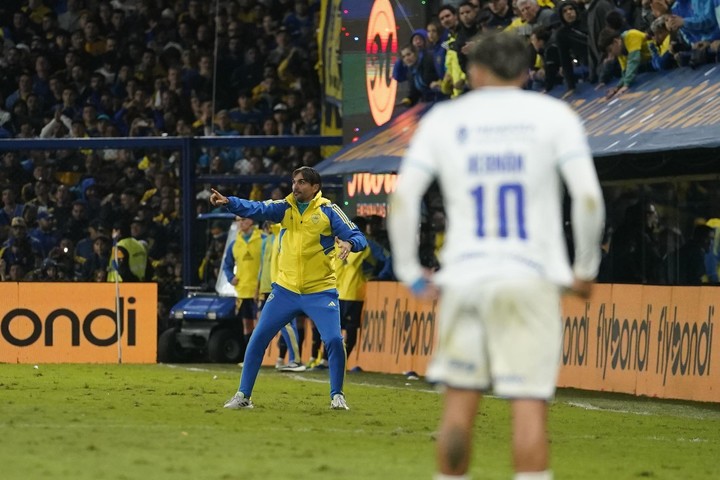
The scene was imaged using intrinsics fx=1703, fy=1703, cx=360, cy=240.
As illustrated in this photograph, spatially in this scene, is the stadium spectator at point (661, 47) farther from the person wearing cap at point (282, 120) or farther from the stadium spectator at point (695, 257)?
the person wearing cap at point (282, 120)

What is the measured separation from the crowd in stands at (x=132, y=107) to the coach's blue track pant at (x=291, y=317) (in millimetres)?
12123

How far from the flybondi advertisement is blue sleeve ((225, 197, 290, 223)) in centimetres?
946

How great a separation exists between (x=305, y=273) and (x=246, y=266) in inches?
377

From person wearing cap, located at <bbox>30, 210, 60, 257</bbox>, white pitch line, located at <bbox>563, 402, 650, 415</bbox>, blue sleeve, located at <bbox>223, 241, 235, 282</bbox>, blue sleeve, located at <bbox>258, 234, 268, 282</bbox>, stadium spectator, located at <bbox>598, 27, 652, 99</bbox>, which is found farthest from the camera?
person wearing cap, located at <bbox>30, 210, 60, 257</bbox>

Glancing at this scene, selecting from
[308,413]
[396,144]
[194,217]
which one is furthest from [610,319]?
[194,217]

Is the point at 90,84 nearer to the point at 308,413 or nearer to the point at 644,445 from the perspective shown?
the point at 308,413

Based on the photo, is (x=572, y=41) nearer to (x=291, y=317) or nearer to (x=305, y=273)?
(x=305, y=273)

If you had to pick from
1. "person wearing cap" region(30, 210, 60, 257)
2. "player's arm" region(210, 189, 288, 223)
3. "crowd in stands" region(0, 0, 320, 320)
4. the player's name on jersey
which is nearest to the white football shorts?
the player's name on jersey

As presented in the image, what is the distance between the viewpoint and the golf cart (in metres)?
25.1

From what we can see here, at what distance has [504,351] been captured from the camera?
667 cm

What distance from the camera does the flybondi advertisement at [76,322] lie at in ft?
77.5

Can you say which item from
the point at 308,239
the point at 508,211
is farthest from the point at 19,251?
the point at 508,211

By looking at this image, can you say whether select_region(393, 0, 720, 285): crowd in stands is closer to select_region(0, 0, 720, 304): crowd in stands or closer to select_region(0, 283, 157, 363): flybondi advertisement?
select_region(0, 0, 720, 304): crowd in stands

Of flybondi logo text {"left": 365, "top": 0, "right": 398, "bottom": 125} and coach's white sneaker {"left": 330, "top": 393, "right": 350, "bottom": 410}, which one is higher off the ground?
flybondi logo text {"left": 365, "top": 0, "right": 398, "bottom": 125}
